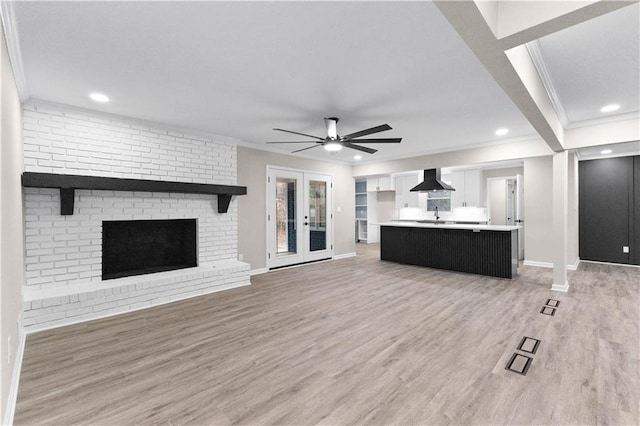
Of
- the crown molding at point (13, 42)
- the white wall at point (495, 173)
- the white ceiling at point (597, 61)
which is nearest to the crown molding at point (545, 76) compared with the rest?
the white ceiling at point (597, 61)

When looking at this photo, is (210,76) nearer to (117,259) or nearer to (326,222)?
(117,259)

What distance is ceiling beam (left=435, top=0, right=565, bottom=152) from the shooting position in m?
1.36

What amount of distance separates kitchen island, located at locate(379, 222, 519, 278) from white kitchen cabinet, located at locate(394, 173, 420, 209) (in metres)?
2.95

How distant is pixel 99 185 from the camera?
3607 millimetres

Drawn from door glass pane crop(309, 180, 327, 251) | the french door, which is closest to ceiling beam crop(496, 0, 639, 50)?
the french door

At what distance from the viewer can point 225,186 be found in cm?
484

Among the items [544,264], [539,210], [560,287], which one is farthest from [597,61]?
[544,264]

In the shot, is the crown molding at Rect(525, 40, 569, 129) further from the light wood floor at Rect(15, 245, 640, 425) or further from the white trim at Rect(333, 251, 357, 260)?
the white trim at Rect(333, 251, 357, 260)

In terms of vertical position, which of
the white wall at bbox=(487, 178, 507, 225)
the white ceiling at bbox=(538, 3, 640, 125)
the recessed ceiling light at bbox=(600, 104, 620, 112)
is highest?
the white ceiling at bbox=(538, 3, 640, 125)

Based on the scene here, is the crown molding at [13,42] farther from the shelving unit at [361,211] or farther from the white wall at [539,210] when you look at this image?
the shelving unit at [361,211]

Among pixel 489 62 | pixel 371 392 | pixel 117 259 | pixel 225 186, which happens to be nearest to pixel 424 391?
pixel 371 392

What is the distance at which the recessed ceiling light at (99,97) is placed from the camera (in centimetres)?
327

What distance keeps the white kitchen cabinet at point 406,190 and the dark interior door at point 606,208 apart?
13.0 ft

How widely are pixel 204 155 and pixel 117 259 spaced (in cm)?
205
